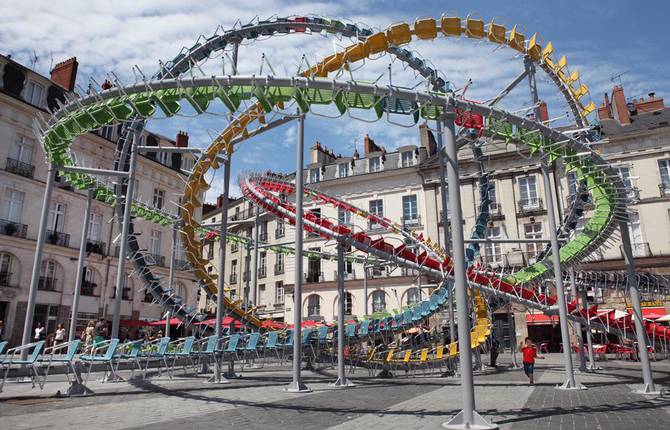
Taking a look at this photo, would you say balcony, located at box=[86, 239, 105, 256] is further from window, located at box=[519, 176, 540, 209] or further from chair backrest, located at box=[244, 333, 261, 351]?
window, located at box=[519, 176, 540, 209]

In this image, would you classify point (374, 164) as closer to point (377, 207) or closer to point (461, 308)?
point (377, 207)

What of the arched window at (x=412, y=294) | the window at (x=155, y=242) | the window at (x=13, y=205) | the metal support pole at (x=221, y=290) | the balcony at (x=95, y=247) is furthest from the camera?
the window at (x=155, y=242)

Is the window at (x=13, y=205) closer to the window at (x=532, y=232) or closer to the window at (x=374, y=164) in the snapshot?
the window at (x=374, y=164)

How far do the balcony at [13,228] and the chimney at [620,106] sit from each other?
139 ft

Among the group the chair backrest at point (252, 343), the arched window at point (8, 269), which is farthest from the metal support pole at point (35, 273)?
the arched window at point (8, 269)

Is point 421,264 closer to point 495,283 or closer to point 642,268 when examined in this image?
point 495,283

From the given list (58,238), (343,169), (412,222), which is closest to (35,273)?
(58,238)

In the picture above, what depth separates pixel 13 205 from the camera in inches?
1185

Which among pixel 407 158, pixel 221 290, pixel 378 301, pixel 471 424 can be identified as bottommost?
pixel 471 424

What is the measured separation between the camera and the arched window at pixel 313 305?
4297 cm

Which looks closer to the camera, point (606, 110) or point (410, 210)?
point (606, 110)

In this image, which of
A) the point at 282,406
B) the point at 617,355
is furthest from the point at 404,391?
the point at 617,355

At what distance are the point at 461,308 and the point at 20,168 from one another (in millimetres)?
32010

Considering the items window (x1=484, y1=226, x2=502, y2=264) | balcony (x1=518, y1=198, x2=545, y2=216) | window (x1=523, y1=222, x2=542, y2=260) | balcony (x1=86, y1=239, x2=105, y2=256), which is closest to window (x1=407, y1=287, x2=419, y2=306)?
window (x1=484, y1=226, x2=502, y2=264)
